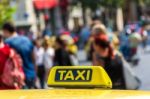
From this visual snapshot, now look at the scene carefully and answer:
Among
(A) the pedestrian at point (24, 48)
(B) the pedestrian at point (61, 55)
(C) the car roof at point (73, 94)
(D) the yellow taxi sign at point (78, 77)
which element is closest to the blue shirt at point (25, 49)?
(A) the pedestrian at point (24, 48)

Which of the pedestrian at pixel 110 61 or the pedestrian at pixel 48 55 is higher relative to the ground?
the pedestrian at pixel 110 61

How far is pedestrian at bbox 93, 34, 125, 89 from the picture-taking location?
807 centimetres

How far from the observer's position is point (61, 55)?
39.9ft

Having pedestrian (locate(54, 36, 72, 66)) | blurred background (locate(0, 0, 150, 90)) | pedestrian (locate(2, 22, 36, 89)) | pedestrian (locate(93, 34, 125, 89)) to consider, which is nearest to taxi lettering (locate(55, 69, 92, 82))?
pedestrian (locate(93, 34, 125, 89))

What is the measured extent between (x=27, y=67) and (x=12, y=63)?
213 cm

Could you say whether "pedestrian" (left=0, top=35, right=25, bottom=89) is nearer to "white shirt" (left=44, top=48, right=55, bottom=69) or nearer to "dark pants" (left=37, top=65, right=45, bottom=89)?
"white shirt" (left=44, top=48, right=55, bottom=69)

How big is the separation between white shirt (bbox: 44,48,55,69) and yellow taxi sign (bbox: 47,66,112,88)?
10849 mm

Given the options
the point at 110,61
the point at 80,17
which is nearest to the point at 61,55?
the point at 110,61

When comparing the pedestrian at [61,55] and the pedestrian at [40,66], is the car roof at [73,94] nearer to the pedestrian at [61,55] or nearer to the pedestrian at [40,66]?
the pedestrian at [61,55]

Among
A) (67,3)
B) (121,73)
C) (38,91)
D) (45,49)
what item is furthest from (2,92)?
(67,3)

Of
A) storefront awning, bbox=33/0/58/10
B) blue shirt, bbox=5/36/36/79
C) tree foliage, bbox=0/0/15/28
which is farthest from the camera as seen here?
storefront awning, bbox=33/0/58/10

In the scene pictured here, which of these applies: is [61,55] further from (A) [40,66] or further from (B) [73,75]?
(B) [73,75]

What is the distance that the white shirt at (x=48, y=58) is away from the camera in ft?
50.0

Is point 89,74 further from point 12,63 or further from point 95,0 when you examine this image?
point 95,0
